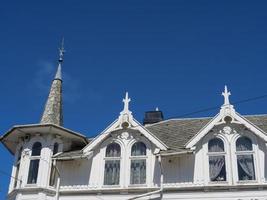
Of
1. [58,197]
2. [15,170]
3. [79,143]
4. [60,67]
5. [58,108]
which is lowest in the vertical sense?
[58,197]

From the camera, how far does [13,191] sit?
24969 millimetres

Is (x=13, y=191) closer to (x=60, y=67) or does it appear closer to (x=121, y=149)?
(x=121, y=149)

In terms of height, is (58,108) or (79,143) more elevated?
(58,108)

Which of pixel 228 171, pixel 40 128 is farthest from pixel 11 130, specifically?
pixel 228 171

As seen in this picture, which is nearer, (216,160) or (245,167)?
(245,167)

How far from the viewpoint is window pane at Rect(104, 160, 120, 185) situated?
24688 millimetres

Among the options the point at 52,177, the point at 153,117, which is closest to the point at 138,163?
the point at 52,177

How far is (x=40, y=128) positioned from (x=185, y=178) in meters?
8.10

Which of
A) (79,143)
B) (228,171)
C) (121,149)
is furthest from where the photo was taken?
(79,143)

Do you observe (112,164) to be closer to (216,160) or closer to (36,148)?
(36,148)

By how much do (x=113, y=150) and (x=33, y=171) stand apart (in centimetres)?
428

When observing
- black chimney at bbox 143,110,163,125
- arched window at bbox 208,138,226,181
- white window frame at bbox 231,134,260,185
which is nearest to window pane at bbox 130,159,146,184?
arched window at bbox 208,138,226,181

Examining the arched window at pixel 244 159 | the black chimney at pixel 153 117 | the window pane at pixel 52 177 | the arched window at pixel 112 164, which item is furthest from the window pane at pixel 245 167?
the window pane at pixel 52 177

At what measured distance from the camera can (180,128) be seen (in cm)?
2761
